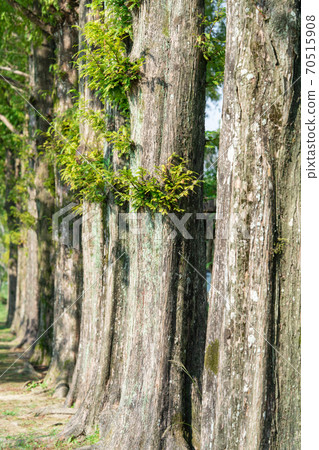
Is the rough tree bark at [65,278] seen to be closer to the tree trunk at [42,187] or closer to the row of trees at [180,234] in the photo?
the row of trees at [180,234]

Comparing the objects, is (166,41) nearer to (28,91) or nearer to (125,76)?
(125,76)

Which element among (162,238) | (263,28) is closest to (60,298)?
(162,238)

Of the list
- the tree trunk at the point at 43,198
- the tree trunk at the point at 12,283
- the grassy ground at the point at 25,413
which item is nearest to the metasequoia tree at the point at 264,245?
the grassy ground at the point at 25,413

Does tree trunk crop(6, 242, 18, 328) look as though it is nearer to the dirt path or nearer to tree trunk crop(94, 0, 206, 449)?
the dirt path

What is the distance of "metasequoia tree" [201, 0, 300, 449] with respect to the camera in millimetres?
4723

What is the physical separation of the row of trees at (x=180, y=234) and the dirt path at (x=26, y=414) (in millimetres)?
337

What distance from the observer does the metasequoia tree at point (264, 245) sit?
15.5 feet

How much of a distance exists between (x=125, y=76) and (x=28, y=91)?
10286 mm

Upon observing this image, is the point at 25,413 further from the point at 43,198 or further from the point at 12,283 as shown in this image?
the point at 12,283

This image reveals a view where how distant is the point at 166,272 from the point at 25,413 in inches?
214

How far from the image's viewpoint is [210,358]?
5.20 m

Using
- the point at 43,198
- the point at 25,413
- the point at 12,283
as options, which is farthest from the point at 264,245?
the point at 12,283

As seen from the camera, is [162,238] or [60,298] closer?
[162,238]

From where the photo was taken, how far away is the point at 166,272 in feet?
Answer: 22.0
